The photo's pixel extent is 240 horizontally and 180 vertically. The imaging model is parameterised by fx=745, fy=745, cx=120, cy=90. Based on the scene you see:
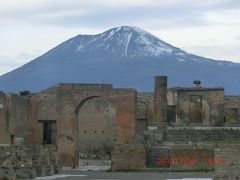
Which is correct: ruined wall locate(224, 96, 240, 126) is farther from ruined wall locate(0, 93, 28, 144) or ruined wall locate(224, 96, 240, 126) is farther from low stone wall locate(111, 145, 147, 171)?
low stone wall locate(111, 145, 147, 171)

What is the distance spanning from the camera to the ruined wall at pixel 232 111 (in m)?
53.2

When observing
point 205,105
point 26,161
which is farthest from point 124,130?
point 205,105

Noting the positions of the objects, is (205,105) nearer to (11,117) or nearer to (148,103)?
(148,103)

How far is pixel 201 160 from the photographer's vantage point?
31984 millimetres

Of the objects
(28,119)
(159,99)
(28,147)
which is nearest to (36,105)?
(28,119)

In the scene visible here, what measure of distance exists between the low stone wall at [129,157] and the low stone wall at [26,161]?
317 cm

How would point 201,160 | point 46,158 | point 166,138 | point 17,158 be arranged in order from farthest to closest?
point 166,138
point 201,160
point 46,158
point 17,158

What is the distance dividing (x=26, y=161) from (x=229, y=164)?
8.53 meters

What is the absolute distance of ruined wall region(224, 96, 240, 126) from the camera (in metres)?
53.2

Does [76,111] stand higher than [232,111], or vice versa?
[232,111]

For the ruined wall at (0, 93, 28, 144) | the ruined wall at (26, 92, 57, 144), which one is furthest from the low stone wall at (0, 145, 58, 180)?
the ruined wall at (26, 92, 57, 144)

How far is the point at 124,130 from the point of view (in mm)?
37969

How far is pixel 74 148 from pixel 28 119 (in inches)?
364

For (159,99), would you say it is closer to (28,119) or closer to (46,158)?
(28,119)
